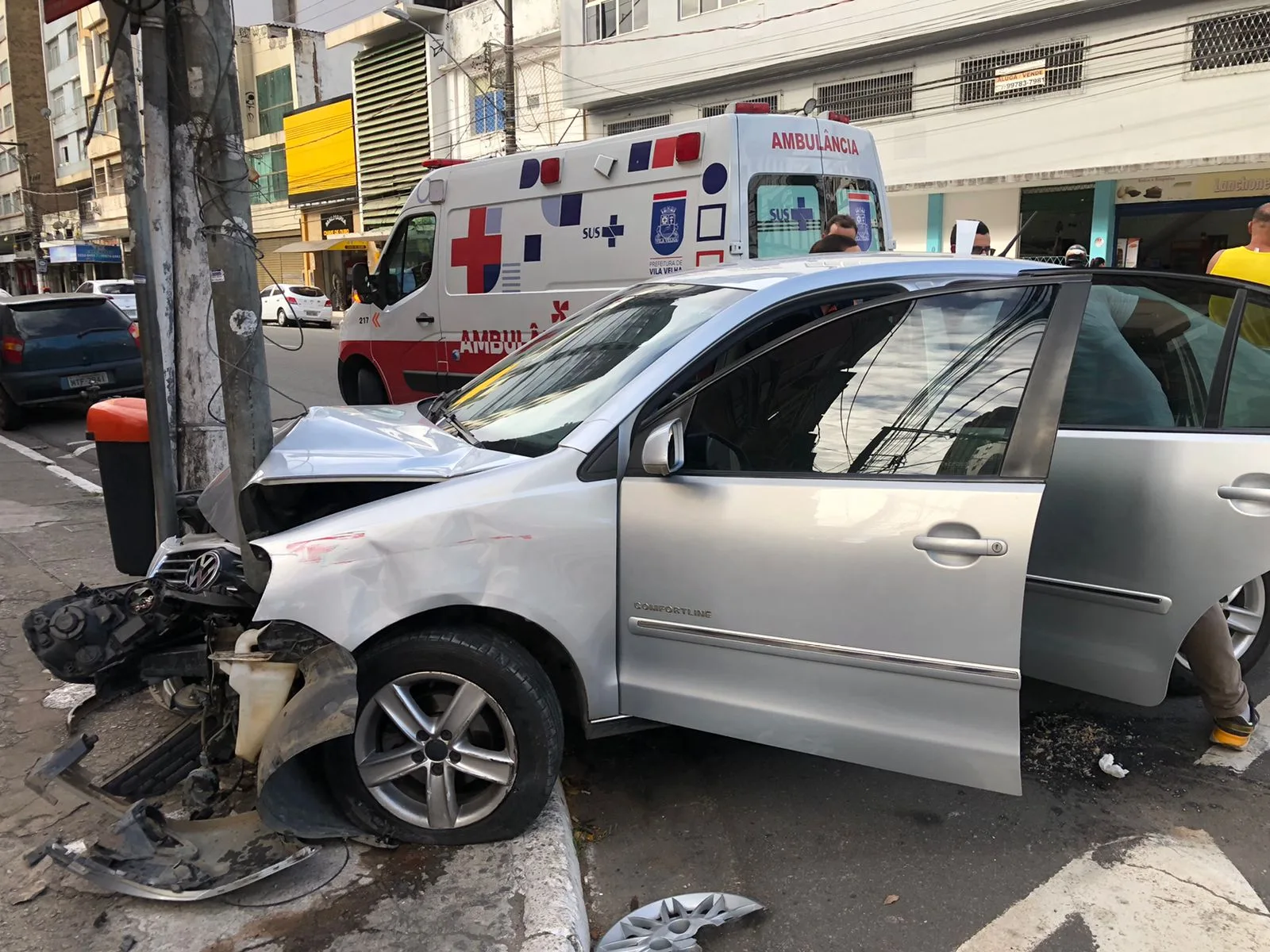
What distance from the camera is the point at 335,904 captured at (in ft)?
8.48

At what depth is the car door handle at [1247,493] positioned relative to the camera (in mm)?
3006

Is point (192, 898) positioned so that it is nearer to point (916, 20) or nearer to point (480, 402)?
point (480, 402)

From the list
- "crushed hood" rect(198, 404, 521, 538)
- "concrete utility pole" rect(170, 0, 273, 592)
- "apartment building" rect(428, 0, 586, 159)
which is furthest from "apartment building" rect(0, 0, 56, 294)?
"crushed hood" rect(198, 404, 521, 538)

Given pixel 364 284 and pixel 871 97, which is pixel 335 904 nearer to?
pixel 364 284

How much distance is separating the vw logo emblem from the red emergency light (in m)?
4.59

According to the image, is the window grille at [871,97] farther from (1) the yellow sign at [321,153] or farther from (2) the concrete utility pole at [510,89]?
(1) the yellow sign at [321,153]

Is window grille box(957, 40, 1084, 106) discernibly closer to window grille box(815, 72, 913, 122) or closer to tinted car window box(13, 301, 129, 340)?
window grille box(815, 72, 913, 122)

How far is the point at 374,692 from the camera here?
2723mm

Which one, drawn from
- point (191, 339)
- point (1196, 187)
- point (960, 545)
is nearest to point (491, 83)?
point (1196, 187)

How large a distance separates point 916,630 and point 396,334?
7.47 m

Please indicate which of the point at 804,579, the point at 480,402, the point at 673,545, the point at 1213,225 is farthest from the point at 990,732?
the point at 1213,225

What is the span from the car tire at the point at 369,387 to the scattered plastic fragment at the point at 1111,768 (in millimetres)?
7748

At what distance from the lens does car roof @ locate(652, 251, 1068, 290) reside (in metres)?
3.22

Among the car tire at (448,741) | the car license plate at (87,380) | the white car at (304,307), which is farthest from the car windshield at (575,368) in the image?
the white car at (304,307)
